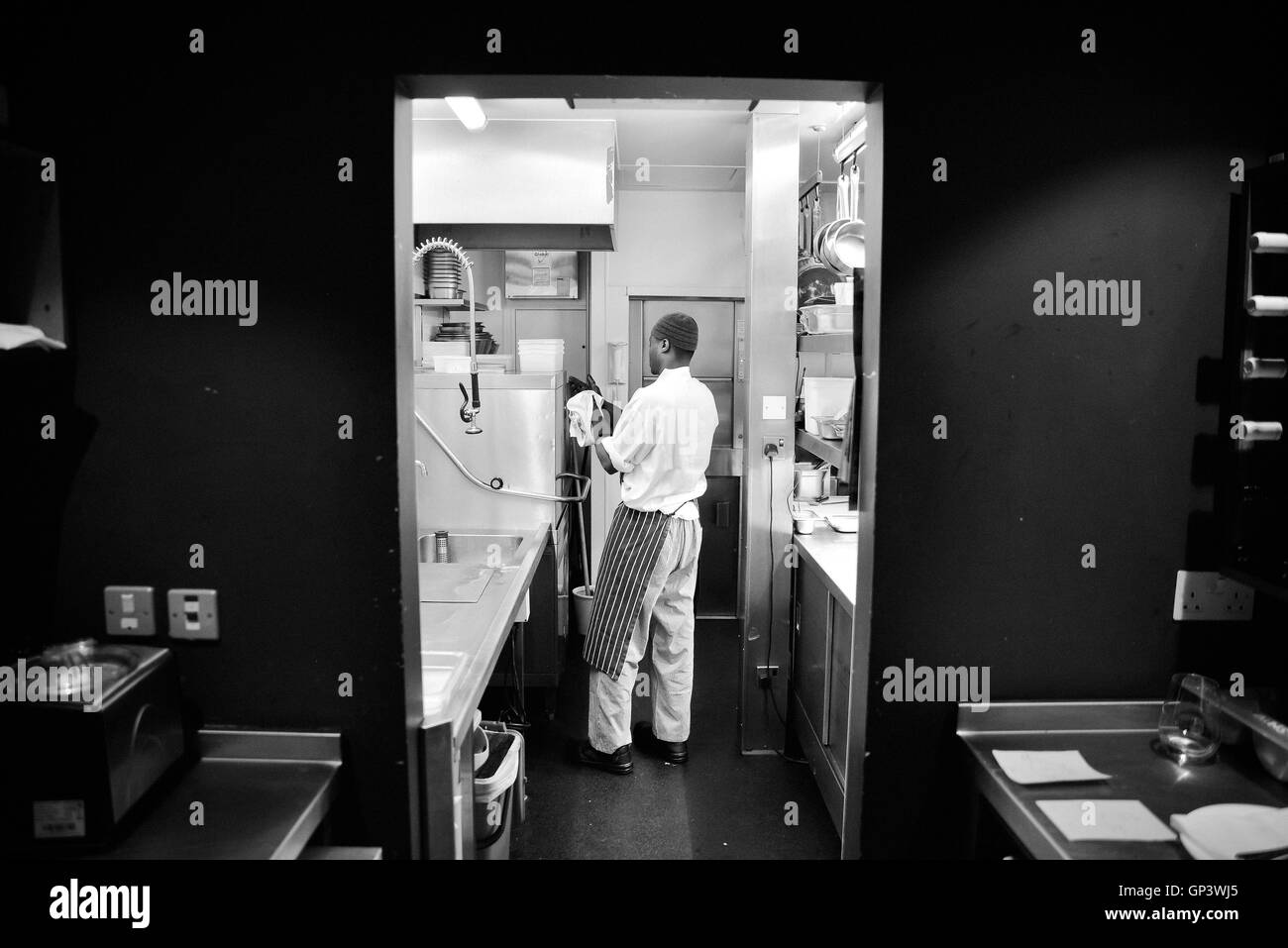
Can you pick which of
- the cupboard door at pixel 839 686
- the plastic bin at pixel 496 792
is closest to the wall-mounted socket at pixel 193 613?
the plastic bin at pixel 496 792

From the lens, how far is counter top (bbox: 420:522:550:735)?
1.75 metres

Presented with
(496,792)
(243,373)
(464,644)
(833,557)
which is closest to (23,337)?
(243,373)

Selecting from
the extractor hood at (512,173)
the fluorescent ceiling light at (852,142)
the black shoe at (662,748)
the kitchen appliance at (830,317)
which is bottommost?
the black shoe at (662,748)

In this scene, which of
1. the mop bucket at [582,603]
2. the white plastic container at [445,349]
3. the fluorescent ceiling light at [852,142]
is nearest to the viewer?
the fluorescent ceiling light at [852,142]

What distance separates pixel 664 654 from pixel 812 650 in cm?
58

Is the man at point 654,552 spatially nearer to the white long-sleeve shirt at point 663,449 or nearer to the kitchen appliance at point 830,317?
the white long-sleeve shirt at point 663,449

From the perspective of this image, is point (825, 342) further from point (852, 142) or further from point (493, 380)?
point (493, 380)

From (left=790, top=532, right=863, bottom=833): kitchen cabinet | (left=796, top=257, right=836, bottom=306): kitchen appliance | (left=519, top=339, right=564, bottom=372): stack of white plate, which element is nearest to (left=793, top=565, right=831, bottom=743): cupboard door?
(left=790, top=532, right=863, bottom=833): kitchen cabinet

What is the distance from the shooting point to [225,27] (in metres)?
1.43

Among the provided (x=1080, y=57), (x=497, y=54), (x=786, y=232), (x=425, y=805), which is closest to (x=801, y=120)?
(x=786, y=232)

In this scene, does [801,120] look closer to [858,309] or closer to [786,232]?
[786,232]

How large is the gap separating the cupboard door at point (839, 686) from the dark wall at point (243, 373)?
60.1 inches

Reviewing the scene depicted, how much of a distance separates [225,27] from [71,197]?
0.42 meters

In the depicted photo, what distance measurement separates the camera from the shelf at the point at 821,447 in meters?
2.97
